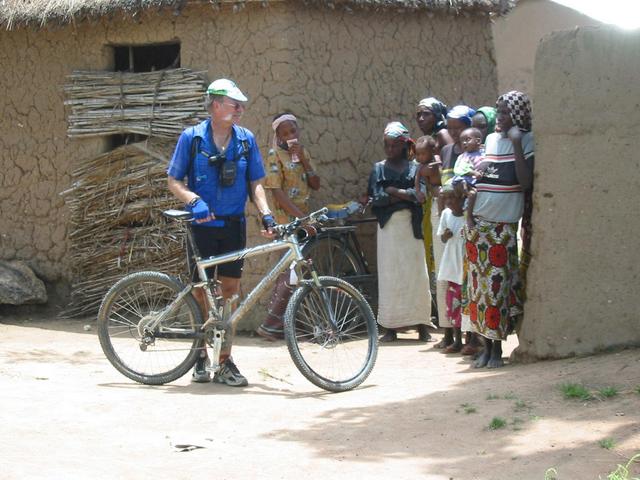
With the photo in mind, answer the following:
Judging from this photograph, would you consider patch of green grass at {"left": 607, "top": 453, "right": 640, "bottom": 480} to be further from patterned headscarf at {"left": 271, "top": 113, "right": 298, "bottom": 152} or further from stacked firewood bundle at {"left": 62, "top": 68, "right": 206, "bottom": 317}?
stacked firewood bundle at {"left": 62, "top": 68, "right": 206, "bottom": 317}

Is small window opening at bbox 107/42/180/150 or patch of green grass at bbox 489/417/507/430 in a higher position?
small window opening at bbox 107/42/180/150

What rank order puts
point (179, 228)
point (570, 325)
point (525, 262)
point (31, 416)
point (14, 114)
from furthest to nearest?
point (14, 114), point (179, 228), point (525, 262), point (570, 325), point (31, 416)

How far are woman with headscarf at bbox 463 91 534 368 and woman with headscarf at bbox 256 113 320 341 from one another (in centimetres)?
186

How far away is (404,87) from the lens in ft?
29.7

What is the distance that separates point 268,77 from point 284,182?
0.84 metres

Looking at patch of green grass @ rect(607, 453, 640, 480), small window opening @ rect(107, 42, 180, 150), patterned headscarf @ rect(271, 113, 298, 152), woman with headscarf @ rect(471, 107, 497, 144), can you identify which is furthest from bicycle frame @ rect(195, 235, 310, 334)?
small window opening @ rect(107, 42, 180, 150)

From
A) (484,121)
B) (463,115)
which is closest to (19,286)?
(463,115)

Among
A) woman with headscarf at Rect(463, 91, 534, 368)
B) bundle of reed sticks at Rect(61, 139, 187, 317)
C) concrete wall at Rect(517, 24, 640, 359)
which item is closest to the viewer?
concrete wall at Rect(517, 24, 640, 359)

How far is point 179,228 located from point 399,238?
186 cm

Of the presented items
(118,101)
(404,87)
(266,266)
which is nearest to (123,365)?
(266,266)

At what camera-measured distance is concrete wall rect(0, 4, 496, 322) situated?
27.3 ft

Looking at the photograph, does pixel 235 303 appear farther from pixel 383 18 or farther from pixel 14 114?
pixel 14 114

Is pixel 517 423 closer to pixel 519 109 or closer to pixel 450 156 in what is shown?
pixel 519 109

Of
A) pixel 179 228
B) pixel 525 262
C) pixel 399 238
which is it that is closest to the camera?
pixel 525 262
